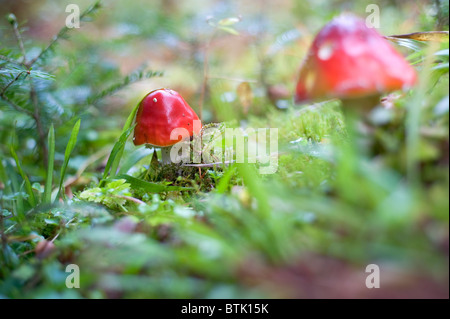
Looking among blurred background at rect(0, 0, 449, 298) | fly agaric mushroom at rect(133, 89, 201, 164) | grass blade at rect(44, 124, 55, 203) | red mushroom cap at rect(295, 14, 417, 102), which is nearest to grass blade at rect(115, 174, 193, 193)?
blurred background at rect(0, 0, 449, 298)

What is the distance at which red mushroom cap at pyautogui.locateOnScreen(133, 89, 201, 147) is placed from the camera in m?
1.49

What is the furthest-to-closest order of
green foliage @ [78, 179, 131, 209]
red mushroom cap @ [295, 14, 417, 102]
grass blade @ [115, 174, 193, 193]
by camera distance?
1. grass blade @ [115, 174, 193, 193]
2. green foliage @ [78, 179, 131, 209]
3. red mushroom cap @ [295, 14, 417, 102]

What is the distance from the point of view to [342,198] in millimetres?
811

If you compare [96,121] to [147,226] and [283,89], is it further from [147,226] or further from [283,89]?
[147,226]

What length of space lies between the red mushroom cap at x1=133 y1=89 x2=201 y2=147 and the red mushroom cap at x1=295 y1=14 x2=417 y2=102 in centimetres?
71

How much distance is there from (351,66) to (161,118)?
34.3 inches

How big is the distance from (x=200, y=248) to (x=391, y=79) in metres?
0.65

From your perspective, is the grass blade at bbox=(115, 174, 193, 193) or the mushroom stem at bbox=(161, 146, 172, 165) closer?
the grass blade at bbox=(115, 174, 193, 193)

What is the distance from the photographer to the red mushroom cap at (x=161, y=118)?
1486mm

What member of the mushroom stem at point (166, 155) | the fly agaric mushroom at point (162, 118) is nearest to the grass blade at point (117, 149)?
the fly agaric mushroom at point (162, 118)

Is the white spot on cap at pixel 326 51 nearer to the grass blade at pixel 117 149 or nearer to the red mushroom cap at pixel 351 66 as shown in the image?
the red mushroom cap at pixel 351 66

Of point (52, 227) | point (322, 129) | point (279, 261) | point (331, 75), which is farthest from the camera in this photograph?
point (322, 129)

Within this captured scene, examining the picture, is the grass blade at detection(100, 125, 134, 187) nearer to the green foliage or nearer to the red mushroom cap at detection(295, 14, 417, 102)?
the green foliage

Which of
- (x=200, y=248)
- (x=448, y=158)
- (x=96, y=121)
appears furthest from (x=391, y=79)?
(x=96, y=121)
